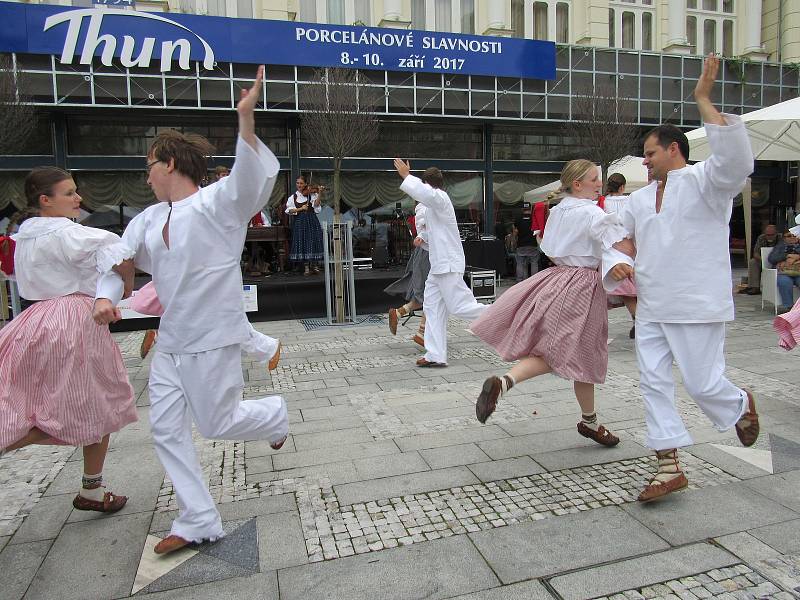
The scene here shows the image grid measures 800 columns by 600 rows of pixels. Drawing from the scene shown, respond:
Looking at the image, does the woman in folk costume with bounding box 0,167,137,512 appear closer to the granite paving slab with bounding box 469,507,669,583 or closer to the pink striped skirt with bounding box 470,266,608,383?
the granite paving slab with bounding box 469,507,669,583

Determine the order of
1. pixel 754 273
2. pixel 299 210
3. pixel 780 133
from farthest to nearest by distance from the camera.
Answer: pixel 299 210 → pixel 754 273 → pixel 780 133

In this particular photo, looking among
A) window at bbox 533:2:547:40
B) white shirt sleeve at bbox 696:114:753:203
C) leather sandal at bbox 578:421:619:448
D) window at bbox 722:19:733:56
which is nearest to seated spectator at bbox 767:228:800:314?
leather sandal at bbox 578:421:619:448

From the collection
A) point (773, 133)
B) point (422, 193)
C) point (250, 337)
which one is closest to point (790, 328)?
point (422, 193)

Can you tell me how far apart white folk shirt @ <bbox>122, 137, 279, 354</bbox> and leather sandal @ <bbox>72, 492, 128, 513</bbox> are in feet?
3.34

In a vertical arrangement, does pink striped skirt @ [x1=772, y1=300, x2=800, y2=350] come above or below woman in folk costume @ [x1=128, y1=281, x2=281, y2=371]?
below

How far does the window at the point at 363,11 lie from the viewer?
17.7m

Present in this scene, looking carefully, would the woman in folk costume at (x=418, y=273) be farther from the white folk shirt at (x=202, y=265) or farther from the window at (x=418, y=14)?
the window at (x=418, y=14)

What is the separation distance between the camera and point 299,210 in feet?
42.5

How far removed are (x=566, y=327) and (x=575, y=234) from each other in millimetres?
556

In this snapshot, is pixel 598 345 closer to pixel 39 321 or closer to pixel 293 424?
pixel 293 424

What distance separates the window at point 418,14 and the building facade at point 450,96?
0.03 metres

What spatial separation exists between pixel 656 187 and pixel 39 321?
3108mm

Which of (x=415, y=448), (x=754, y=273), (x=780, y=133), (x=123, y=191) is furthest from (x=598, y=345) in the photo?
(x=123, y=191)

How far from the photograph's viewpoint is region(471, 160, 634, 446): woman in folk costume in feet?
11.9
